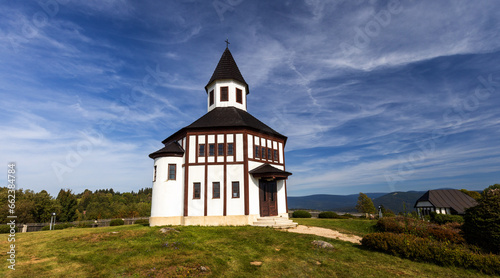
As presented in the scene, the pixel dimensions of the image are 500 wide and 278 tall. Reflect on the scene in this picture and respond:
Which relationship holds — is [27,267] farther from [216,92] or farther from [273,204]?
[216,92]

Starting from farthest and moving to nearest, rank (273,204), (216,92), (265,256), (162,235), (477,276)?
(216,92), (273,204), (162,235), (265,256), (477,276)

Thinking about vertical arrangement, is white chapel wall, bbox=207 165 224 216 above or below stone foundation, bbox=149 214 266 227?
above

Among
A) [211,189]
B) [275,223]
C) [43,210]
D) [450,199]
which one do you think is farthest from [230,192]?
[43,210]

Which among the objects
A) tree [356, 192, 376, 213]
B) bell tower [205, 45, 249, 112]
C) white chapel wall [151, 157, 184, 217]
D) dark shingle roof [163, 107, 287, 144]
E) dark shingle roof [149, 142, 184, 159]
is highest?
bell tower [205, 45, 249, 112]

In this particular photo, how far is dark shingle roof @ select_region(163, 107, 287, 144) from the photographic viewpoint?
79.4ft

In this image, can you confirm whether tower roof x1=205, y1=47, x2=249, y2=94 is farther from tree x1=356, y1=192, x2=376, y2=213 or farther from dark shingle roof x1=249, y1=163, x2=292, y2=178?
tree x1=356, y1=192, x2=376, y2=213

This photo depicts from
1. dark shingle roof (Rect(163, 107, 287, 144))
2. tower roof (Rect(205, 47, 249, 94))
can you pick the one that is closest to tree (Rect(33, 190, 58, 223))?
dark shingle roof (Rect(163, 107, 287, 144))

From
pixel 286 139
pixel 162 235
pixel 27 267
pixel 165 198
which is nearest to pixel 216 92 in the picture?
pixel 286 139

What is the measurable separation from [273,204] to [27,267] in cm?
1875

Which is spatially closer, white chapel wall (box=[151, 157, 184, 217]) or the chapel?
the chapel

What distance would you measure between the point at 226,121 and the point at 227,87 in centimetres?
593

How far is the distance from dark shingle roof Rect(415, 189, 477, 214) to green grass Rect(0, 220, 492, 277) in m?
34.7

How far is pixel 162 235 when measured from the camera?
53.1 feet

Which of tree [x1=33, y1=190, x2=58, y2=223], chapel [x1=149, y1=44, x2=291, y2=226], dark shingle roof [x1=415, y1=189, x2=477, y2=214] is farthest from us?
tree [x1=33, y1=190, x2=58, y2=223]
